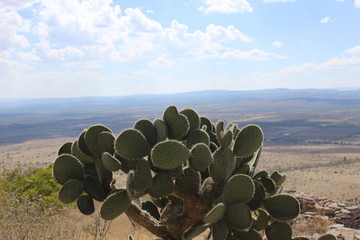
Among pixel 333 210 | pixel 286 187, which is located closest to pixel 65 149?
pixel 333 210

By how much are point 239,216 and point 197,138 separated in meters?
0.77

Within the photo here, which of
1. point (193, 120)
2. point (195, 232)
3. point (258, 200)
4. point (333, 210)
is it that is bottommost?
point (333, 210)

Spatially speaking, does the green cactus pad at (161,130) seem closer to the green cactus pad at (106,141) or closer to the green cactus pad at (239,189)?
the green cactus pad at (106,141)

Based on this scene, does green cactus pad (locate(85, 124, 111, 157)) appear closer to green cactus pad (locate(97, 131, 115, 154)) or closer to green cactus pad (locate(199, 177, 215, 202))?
green cactus pad (locate(97, 131, 115, 154))

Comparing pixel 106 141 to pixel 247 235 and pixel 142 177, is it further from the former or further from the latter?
pixel 247 235

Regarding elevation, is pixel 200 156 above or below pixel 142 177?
above

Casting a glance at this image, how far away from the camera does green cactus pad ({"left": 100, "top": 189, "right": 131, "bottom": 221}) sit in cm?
276

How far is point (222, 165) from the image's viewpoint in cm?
300

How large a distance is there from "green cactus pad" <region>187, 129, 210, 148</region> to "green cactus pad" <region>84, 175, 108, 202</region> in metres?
0.82

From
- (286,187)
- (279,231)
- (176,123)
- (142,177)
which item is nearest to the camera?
(142,177)

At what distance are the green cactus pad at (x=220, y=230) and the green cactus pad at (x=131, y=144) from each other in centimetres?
77

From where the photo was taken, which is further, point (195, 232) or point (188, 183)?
point (188, 183)

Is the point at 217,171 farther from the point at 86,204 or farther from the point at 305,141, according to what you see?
the point at 305,141

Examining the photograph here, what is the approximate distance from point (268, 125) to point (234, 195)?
99.7 meters
